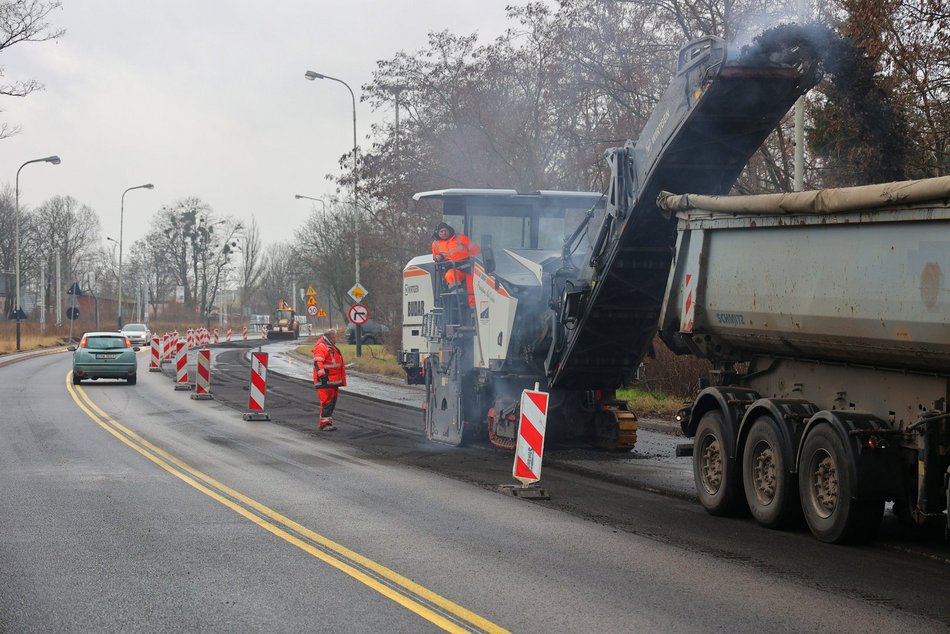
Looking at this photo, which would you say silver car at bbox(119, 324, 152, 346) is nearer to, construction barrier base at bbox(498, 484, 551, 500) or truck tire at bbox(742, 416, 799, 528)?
construction barrier base at bbox(498, 484, 551, 500)

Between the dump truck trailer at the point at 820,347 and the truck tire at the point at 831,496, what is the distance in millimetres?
12

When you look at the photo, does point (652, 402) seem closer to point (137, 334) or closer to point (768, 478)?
point (768, 478)

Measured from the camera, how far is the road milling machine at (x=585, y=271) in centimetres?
1001

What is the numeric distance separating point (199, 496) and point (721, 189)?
19.1 feet

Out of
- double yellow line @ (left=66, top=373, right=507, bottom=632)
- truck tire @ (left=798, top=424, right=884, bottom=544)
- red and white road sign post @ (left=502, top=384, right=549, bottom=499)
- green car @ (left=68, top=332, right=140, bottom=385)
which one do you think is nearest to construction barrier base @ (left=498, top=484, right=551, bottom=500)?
red and white road sign post @ (left=502, top=384, right=549, bottom=499)

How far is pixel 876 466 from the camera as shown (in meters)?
8.11

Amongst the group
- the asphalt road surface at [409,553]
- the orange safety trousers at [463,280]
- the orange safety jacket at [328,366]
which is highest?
the orange safety trousers at [463,280]

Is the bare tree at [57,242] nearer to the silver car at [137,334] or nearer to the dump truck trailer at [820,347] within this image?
the silver car at [137,334]

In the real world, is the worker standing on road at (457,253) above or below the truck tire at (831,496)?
above

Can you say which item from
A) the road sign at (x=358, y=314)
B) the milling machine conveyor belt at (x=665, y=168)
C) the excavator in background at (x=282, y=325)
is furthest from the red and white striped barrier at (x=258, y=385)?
the excavator in background at (x=282, y=325)

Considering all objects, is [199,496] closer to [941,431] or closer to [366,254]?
[941,431]

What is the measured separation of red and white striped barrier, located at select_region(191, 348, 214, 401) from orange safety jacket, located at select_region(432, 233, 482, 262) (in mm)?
10560

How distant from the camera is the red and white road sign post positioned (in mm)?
11055

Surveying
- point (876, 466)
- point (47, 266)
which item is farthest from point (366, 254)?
point (47, 266)
